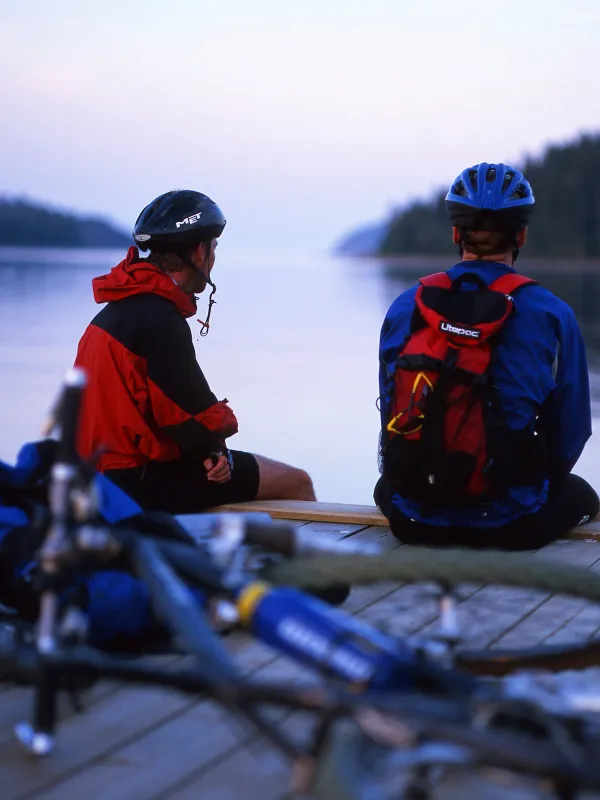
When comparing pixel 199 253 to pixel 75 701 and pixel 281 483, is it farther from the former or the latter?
pixel 75 701

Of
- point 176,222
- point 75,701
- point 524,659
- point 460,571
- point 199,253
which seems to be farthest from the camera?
point 199,253

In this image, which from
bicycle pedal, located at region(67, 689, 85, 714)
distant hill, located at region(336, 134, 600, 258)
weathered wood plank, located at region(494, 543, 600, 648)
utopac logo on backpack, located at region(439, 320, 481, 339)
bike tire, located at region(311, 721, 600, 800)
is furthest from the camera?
distant hill, located at region(336, 134, 600, 258)

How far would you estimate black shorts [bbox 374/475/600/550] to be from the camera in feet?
14.6

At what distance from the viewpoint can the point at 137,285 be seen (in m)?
4.66

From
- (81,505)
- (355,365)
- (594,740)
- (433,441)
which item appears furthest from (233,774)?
(355,365)

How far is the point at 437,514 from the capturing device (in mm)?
4488

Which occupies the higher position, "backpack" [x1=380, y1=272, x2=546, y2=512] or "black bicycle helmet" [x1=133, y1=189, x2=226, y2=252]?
"black bicycle helmet" [x1=133, y1=189, x2=226, y2=252]

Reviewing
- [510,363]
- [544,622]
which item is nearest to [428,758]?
[544,622]

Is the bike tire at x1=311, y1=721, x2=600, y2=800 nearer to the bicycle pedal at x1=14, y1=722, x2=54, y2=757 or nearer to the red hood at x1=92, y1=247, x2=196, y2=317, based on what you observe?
the bicycle pedal at x1=14, y1=722, x2=54, y2=757

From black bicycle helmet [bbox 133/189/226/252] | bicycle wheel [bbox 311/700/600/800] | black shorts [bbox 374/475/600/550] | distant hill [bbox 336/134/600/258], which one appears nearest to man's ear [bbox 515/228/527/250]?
black shorts [bbox 374/475/600/550]

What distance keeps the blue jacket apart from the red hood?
2.62 ft

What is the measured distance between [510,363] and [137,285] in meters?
1.42

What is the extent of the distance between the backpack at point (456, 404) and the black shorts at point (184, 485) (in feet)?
3.18

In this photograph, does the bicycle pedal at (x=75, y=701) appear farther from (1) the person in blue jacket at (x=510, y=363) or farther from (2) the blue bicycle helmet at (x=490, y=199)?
(2) the blue bicycle helmet at (x=490, y=199)
